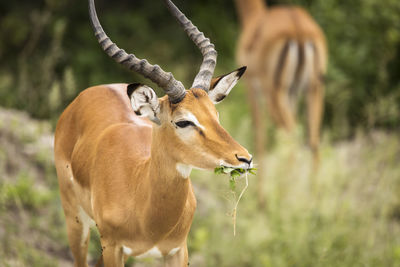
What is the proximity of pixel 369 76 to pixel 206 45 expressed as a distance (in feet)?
23.9

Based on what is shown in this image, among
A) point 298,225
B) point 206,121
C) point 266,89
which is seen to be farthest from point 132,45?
point 206,121

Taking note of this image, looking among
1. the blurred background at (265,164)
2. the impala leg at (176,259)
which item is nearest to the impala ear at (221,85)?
the blurred background at (265,164)

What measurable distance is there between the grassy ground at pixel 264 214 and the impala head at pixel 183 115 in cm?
203

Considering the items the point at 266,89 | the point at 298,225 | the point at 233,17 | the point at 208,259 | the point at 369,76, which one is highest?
the point at 233,17

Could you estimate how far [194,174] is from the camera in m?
7.31

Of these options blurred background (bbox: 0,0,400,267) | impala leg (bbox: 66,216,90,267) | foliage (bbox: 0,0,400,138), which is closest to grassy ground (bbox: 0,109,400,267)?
blurred background (bbox: 0,0,400,267)

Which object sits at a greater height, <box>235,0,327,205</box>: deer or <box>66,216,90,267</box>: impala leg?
<box>235,0,327,205</box>: deer

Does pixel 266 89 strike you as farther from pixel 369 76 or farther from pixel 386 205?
pixel 369 76

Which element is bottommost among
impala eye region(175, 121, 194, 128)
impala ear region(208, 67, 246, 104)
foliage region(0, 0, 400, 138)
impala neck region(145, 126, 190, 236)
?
impala neck region(145, 126, 190, 236)

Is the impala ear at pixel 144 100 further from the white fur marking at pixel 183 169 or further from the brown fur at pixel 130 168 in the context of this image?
the white fur marking at pixel 183 169

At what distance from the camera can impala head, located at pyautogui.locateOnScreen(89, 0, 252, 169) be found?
2611 mm

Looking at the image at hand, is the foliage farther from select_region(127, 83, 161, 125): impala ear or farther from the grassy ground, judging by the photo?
select_region(127, 83, 161, 125): impala ear

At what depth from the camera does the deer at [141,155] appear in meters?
2.70

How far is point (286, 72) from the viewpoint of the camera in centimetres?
724
